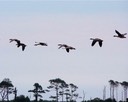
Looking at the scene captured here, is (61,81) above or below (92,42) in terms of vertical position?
above

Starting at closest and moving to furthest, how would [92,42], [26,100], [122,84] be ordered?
[92,42]
[26,100]
[122,84]

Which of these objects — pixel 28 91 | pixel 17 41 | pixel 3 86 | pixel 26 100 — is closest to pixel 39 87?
pixel 28 91

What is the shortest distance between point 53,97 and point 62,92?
291 cm

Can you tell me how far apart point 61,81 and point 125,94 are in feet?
87.1

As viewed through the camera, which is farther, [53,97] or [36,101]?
[53,97]

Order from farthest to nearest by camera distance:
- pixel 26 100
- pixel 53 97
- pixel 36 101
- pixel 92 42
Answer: pixel 53 97 → pixel 36 101 → pixel 26 100 → pixel 92 42

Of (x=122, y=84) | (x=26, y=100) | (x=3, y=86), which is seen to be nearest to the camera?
(x=26, y=100)

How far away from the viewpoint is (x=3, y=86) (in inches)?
3991

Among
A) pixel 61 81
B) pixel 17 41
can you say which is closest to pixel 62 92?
pixel 61 81

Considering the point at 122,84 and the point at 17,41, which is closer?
the point at 17,41

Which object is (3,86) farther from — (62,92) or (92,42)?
(92,42)

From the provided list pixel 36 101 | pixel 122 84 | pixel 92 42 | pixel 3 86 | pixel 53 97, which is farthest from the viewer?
pixel 122 84

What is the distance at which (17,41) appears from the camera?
23.7m

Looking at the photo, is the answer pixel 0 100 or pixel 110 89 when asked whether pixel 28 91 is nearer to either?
pixel 0 100
